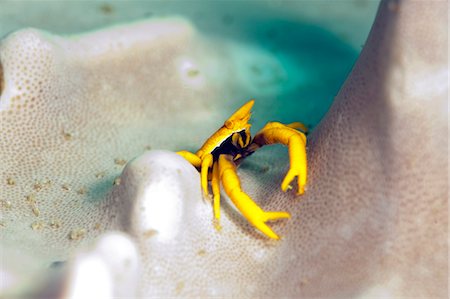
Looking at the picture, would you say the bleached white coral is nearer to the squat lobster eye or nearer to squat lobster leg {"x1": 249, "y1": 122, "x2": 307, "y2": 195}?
squat lobster leg {"x1": 249, "y1": 122, "x2": 307, "y2": 195}

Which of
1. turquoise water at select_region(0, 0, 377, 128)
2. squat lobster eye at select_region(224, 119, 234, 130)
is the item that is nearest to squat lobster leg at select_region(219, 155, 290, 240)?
squat lobster eye at select_region(224, 119, 234, 130)

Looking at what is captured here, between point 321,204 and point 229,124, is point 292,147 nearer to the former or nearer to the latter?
point 321,204

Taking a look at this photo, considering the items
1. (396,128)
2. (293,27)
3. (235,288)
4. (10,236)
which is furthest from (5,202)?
(293,27)

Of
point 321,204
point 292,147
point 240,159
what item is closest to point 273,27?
point 240,159

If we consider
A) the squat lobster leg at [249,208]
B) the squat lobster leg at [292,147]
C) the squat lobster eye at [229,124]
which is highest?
the squat lobster leg at [292,147]

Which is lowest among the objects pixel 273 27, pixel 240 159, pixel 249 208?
pixel 240 159

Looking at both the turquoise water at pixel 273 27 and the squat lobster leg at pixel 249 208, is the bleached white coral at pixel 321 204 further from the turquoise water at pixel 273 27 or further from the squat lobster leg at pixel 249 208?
the turquoise water at pixel 273 27

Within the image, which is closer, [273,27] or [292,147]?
[292,147]

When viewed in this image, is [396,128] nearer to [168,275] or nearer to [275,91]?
[168,275]

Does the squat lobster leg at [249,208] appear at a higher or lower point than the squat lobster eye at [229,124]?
lower

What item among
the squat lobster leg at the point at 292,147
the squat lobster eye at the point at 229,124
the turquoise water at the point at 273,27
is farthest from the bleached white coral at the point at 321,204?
the turquoise water at the point at 273,27
